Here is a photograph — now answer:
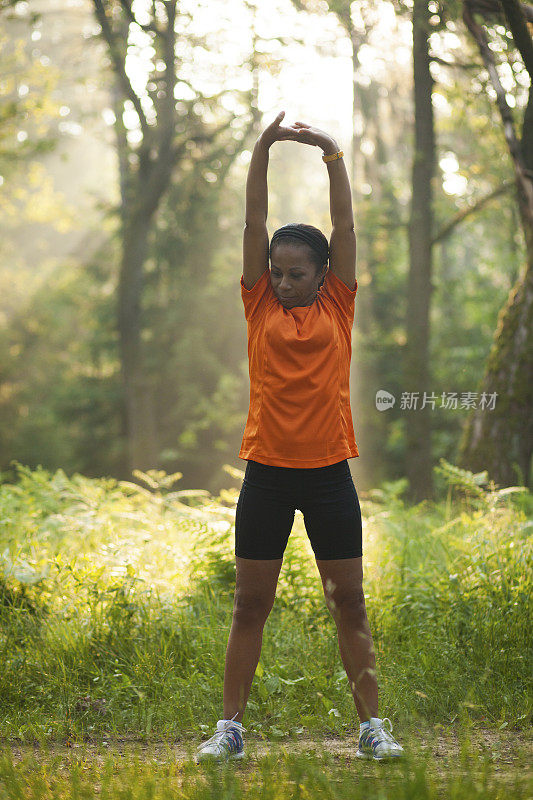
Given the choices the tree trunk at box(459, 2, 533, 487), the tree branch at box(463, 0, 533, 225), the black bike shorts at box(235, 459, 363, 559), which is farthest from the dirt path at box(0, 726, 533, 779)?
the tree branch at box(463, 0, 533, 225)

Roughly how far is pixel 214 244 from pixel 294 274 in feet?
56.5

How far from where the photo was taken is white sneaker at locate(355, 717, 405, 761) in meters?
3.10

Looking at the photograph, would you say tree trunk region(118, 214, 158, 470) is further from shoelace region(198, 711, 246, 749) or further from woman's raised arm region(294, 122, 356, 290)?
shoelace region(198, 711, 246, 749)

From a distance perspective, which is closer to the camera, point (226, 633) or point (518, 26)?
point (226, 633)

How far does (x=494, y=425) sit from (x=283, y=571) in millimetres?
3381

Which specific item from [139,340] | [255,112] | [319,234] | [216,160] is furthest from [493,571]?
[216,160]

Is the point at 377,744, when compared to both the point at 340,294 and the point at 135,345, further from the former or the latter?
the point at 135,345

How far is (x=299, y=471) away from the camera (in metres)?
3.23

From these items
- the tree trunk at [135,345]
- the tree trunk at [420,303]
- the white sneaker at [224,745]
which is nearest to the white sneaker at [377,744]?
the white sneaker at [224,745]

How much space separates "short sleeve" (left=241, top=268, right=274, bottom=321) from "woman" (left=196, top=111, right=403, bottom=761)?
0.16 feet

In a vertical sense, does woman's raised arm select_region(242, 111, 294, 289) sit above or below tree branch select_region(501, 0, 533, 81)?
below

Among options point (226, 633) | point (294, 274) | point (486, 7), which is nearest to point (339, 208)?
point (294, 274)

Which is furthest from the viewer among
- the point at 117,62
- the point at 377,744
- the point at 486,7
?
the point at 117,62

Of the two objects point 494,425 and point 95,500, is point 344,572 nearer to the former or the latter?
point 95,500
